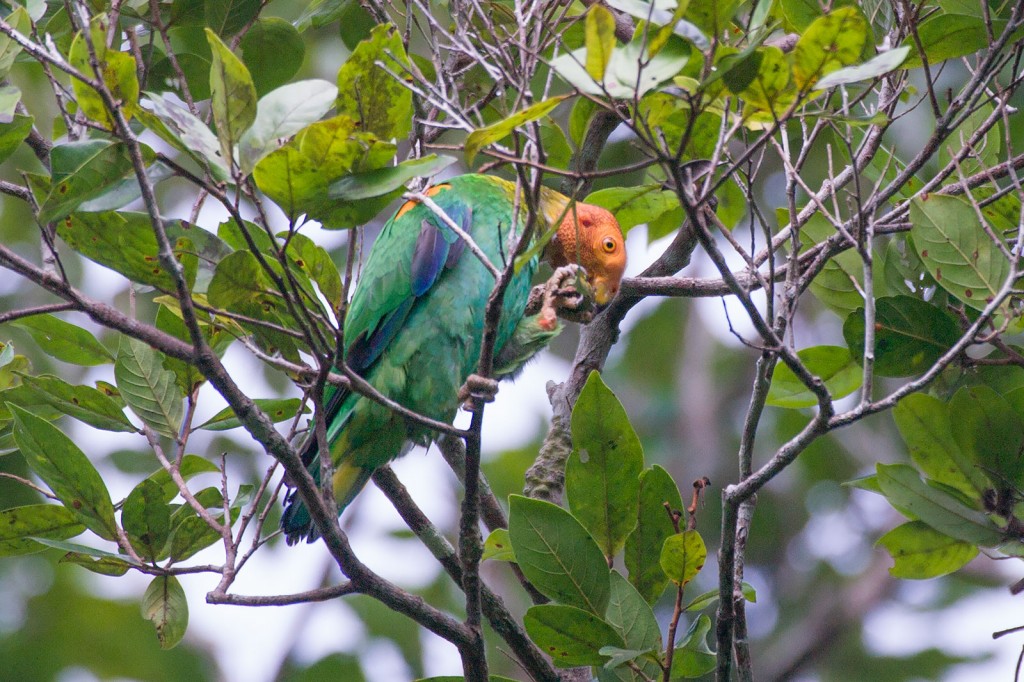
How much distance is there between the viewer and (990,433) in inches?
100.0

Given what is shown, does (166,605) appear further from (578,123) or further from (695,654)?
(578,123)

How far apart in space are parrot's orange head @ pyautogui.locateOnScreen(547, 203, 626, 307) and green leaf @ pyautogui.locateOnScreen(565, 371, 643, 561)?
1170 mm

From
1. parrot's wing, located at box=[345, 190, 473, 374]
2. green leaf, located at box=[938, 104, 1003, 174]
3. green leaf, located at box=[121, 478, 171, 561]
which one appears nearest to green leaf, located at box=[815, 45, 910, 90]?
green leaf, located at box=[938, 104, 1003, 174]

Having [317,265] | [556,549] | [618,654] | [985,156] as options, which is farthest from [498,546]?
[985,156]

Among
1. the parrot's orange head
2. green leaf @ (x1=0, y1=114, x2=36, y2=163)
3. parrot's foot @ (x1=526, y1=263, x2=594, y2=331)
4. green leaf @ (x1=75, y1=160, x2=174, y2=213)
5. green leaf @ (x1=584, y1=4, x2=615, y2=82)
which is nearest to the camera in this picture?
green leaf @ (x1=584, y1=4, x2=615, y2=82)

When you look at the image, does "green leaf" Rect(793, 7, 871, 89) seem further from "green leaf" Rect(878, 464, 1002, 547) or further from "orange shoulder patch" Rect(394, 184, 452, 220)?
"orange shoulder patch" Rect(394, 184, 452, 220)

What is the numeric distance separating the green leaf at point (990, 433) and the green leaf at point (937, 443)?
0.03m

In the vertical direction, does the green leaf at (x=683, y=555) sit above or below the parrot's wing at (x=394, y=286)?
below

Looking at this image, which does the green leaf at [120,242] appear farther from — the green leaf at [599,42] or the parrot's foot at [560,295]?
the parrot's foot at [560,295]

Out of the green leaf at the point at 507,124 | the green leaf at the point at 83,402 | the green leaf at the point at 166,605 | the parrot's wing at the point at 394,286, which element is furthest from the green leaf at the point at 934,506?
the green leaf at the point at 83,402

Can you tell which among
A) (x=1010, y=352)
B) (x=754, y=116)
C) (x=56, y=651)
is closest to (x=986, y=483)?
(x=1010, y=352)

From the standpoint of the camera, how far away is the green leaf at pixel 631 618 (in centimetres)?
254

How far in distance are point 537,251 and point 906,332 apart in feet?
4.46

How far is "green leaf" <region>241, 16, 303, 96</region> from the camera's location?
3387 millimetres
